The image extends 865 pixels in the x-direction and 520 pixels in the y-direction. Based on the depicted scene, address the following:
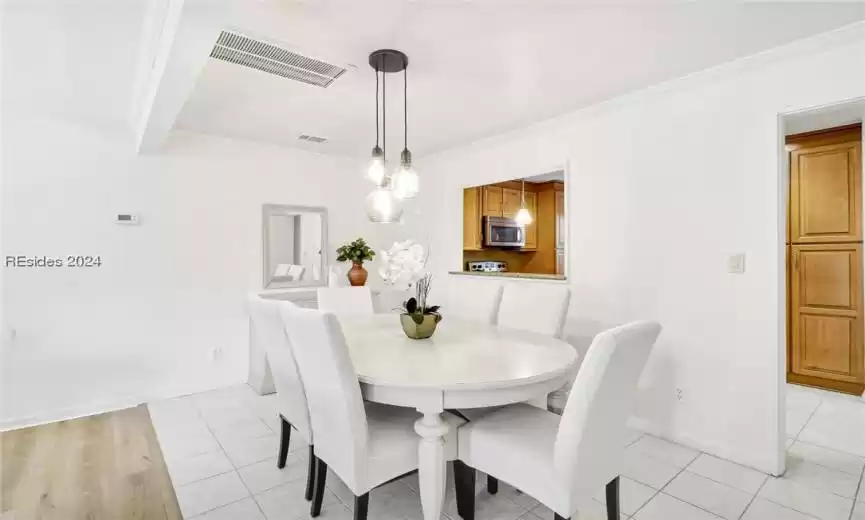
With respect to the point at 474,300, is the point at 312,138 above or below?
above

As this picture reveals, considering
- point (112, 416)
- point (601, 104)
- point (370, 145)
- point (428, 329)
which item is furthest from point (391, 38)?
point (112, 416)

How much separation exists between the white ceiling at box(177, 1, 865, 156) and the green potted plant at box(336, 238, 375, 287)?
1264mm

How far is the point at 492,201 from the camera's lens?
212 inches

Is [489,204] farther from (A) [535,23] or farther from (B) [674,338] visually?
(A) [535,23]

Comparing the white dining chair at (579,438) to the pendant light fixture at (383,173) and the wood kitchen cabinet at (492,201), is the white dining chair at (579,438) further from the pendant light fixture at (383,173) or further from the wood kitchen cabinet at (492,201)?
the wood kitchen cabinet at (492,201)

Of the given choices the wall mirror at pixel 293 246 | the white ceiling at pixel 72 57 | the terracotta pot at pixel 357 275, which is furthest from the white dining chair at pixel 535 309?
the white ceiling at pixel 72 57

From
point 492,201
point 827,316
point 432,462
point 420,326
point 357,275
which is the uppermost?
point 492,201

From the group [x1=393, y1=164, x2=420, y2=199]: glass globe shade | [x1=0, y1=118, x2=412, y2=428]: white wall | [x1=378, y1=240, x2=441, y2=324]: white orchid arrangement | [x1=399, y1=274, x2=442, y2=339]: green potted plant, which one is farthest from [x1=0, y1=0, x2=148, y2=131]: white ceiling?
[x1=399, y1=274, x2=442, y2=339]: green potted plant

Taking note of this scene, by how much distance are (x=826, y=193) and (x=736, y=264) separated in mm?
2100

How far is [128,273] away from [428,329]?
261 cm

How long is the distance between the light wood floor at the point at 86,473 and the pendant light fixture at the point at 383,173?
1.81m

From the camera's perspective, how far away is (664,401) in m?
2.67

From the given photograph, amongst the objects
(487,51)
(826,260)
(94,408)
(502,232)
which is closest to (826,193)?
(826,260)

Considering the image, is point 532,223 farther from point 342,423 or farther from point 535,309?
point 342,423
